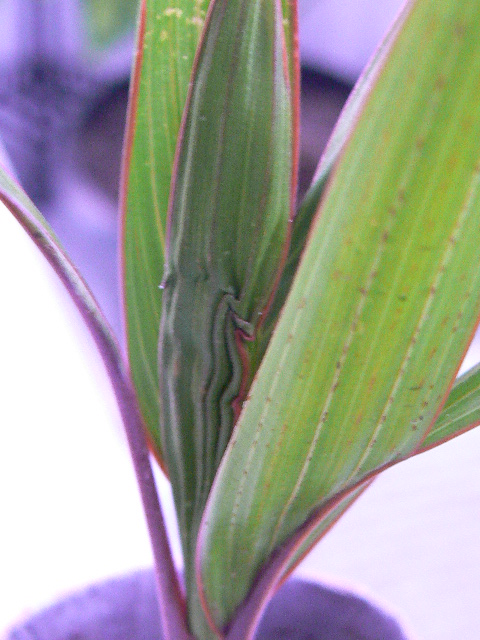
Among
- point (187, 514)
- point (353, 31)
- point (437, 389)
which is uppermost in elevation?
point (353, 31)

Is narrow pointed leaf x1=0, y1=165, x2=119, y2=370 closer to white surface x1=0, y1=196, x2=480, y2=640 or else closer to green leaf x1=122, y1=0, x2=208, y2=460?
green leaf x1=122, y1=0, x2=208, y2=460

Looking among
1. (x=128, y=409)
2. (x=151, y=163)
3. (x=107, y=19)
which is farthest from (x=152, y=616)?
(x=107, y=19)

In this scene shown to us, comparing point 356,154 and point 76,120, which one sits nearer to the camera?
point 356,154

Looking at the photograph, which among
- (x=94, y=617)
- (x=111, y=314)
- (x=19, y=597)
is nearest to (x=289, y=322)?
(x=94, y=617)

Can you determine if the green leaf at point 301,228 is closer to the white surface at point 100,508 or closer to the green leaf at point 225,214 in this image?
the green leaf at point 225,214

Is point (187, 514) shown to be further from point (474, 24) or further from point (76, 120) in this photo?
point (76, 120)
